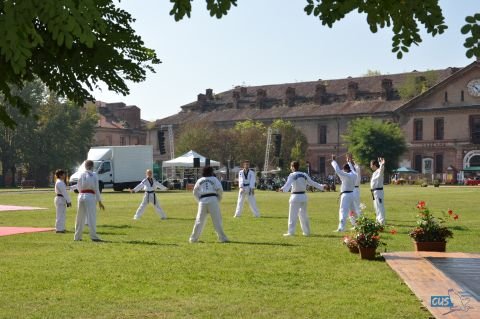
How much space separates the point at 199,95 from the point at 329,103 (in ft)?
62.7

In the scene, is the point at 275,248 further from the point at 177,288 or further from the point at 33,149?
the point at 33,149

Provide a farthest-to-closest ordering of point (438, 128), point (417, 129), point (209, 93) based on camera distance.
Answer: point (209, 93), point (417, 129), point (438, 128)

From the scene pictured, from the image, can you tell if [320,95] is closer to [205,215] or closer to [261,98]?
[261,98]

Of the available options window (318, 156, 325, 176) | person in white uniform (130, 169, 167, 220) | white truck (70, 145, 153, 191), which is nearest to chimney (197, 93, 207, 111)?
window (318, 156, 325, 176)

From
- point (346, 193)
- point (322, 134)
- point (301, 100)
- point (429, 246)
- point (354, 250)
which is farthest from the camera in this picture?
point (301, 100)

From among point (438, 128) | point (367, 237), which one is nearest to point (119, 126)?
point (438, 128)

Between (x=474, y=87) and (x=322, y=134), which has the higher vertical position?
(x=474, y=87)

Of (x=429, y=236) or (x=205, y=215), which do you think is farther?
(x=205, y=215)

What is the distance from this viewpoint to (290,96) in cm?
9256

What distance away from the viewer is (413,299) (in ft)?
27.9

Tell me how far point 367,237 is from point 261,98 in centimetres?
8211

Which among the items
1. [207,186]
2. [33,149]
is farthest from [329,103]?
[207,186]

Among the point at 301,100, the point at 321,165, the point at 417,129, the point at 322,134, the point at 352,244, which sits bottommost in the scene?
the point at 352,244

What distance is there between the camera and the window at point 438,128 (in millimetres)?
80000
